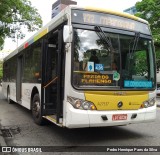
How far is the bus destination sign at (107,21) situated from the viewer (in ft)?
22.6

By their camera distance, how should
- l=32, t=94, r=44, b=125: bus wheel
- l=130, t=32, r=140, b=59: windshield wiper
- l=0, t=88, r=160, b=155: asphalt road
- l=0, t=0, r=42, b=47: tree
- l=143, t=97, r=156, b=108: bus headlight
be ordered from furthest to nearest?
l=0, t=0, r=42, b=47: tree, l=32, t=94, r=44, b=125: bus wheel, l=143, t=97, r=156, b=108: bus headlight, l=130, t=32, r=140, b=59: windshield wiper, l=0, t=88, r=160, b=155: asphalt road

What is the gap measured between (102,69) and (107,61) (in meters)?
0.24

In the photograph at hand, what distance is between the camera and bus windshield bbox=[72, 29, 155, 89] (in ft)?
21.8

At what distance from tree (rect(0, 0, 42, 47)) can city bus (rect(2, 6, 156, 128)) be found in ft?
46.2

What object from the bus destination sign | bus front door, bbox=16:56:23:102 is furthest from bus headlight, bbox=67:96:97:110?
bus front door, bbox=16:56:23:102

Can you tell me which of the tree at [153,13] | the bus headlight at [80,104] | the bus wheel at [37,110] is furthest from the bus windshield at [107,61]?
the tree at [153,13]

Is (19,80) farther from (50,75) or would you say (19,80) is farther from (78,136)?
(78,136)

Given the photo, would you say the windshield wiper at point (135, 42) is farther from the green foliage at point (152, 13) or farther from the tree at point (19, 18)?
the green foliage at point (152, 13)

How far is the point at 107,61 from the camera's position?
22.6 ft

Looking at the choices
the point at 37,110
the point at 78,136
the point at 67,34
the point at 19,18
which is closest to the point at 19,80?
the point at 37,110

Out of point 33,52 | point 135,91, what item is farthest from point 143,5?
point 135,91

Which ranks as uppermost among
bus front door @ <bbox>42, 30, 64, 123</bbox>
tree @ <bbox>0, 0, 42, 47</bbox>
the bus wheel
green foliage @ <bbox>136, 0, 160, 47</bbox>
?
green foliage @ <bbox>136, 0, 160, 47</bbox>

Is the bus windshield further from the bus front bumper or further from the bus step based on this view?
the bus step

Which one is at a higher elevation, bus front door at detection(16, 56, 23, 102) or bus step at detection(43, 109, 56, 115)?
bus front door at detection(16, 56, 23, 102)
